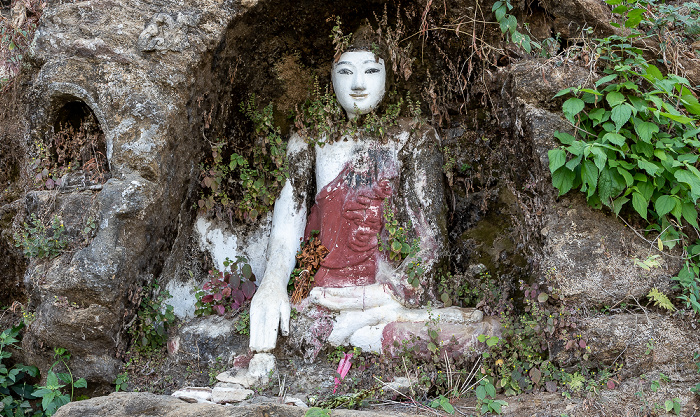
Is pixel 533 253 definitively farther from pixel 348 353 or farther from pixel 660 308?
pixel 348 353

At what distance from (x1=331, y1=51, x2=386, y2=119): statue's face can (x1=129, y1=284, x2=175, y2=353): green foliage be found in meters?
1.72

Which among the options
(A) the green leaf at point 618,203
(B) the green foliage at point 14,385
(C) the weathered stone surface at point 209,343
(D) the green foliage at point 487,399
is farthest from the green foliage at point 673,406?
(B) the green foliage at point 14,385

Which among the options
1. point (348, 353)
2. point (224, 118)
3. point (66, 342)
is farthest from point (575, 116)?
point (66, 342)

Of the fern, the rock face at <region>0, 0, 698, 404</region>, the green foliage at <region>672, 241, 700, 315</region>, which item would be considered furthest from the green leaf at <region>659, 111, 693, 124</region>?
the fern

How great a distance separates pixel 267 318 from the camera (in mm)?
3660

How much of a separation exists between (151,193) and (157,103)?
0.52m

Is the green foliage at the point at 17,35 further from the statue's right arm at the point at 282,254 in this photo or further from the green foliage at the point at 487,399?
the green foliage at the point at 487,399

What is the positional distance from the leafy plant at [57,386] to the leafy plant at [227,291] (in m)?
0.86

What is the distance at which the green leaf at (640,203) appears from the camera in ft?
10.2

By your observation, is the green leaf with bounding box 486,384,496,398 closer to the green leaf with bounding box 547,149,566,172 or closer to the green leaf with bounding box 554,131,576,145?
the green leaf with bounding box 547,149,566,172

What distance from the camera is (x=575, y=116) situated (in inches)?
133

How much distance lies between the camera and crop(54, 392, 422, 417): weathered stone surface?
2684 millimetres

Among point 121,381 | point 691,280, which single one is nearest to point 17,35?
point 121,381

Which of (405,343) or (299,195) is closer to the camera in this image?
(405,343)
